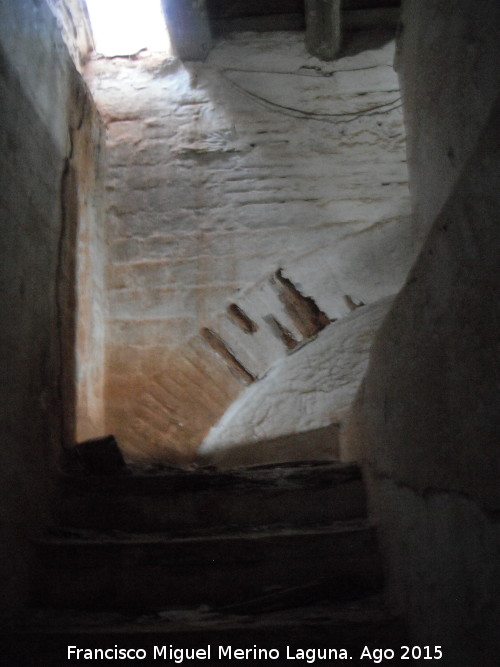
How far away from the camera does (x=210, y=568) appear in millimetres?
1646

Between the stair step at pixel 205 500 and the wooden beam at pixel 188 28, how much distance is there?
2.55 m

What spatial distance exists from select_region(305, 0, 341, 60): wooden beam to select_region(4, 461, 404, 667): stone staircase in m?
2.53

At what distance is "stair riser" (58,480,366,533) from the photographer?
1879mm

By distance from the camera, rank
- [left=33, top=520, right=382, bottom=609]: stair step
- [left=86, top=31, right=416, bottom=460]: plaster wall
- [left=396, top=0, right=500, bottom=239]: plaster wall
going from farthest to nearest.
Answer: [left=86, top=31, right=416, bottom=460]: plaster wall, [left=33, top=520, right=382, bottom=609]: stair step, [left=396, top=0, right=500, bottom=239]: plaster wall

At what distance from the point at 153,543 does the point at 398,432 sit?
74cm

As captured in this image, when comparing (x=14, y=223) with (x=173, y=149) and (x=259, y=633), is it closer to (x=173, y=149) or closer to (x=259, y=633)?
(x=259, y=633)

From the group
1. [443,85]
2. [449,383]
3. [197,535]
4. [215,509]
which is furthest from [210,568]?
[443,85]

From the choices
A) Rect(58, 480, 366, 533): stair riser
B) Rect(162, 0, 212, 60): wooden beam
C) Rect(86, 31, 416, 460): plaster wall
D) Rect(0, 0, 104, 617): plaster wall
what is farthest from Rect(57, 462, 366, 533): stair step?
Rect(162, 0, 212, 60): wooden beam

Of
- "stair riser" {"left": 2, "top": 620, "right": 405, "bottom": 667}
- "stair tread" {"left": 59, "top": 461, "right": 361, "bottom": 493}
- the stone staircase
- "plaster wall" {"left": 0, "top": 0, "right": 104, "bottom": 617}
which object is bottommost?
"stair riser" {"left": 2, "top": 620, "right": 405, "bottom": 667}

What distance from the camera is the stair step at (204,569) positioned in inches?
63.8

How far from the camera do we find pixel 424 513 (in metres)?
1.25

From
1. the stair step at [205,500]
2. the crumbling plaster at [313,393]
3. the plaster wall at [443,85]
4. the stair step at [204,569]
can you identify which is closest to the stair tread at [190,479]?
the stair step at [205,500]

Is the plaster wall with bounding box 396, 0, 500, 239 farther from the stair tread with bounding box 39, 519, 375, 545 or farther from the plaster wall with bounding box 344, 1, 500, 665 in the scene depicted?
the stair tread with bounding box 39, 519, 375, 545

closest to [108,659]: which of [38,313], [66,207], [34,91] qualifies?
[38,313]
